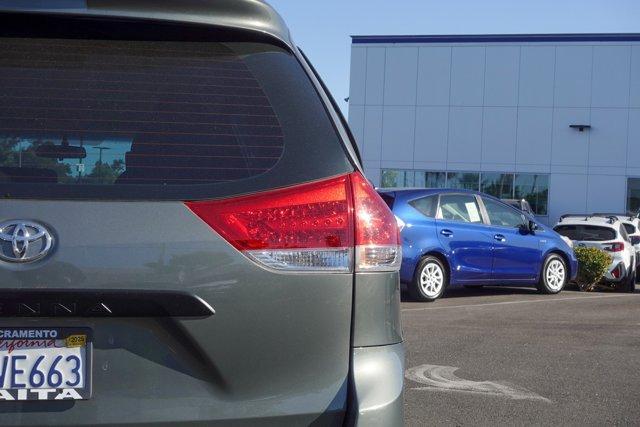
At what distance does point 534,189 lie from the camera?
35875 millimetres

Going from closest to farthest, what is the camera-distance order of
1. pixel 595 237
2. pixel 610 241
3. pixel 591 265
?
pixel 591 265, pixel 610 241, pixel 595 237

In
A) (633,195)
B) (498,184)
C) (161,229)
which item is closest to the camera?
(161,229)

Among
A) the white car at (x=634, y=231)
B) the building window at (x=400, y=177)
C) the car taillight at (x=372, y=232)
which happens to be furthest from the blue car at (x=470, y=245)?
the building window at (x=400, y=177)

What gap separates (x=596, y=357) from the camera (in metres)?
7.91

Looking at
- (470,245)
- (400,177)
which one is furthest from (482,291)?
(400,177)

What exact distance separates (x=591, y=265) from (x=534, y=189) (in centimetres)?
2045

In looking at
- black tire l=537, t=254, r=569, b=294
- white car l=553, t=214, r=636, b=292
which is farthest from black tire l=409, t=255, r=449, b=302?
white car l=553, t=214, r=636, b=292

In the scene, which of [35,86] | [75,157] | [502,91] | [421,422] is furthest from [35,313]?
[502,91]

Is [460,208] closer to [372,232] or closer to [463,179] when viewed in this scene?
[372,232]

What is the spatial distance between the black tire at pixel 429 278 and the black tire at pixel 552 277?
2201mm

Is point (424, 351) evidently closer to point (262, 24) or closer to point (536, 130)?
point (262, 24)

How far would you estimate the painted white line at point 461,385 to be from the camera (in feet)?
20.6

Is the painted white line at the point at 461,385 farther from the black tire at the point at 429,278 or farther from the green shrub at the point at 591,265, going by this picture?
the green shrub at the point at 591,265

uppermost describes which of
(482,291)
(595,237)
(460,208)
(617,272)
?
(460,208)
